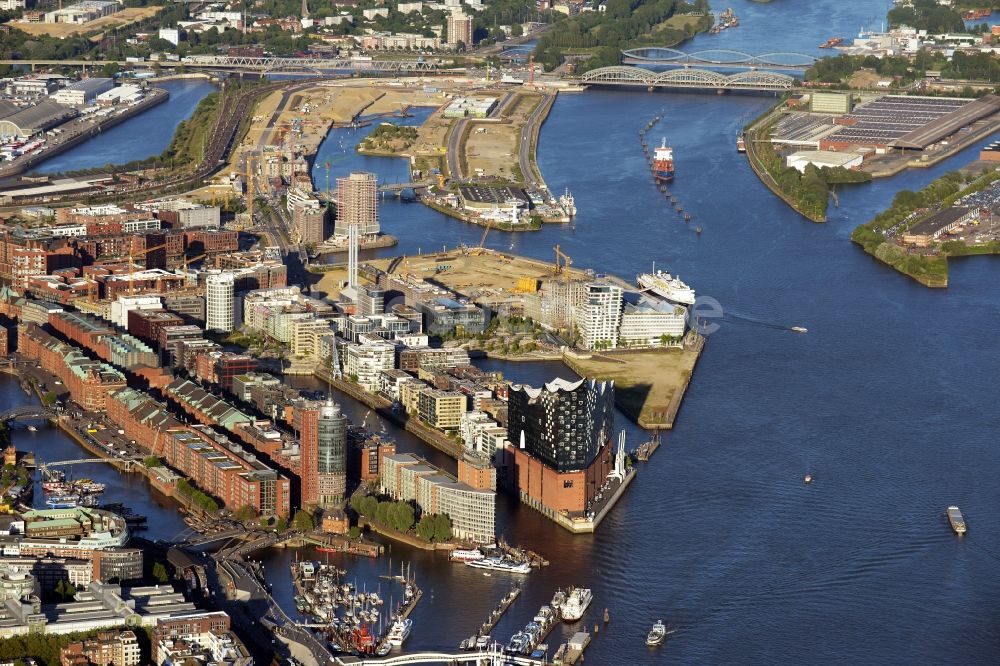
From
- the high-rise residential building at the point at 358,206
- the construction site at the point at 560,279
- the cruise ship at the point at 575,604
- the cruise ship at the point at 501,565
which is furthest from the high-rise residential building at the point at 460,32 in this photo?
the cruise ship at the point at 575,604

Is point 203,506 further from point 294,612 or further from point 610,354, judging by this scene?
point 610,354

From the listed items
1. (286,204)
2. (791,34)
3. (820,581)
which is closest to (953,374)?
(820,581)

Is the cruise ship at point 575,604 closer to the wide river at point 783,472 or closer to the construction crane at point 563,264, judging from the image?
the wide river at point 783,472

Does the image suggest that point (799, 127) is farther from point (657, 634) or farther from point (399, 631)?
point (399, 631)

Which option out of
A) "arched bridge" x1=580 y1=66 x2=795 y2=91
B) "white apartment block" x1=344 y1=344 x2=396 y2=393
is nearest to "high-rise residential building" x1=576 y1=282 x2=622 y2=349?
"white apartment block" x1=344 y1=344 x2=396 y2=393

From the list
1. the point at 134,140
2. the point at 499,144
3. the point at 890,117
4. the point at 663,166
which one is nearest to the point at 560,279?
the point at 663,166

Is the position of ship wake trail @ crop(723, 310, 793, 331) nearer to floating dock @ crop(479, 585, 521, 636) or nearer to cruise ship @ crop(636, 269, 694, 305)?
cruise ship @ crop(636, 269, 694, 305)
